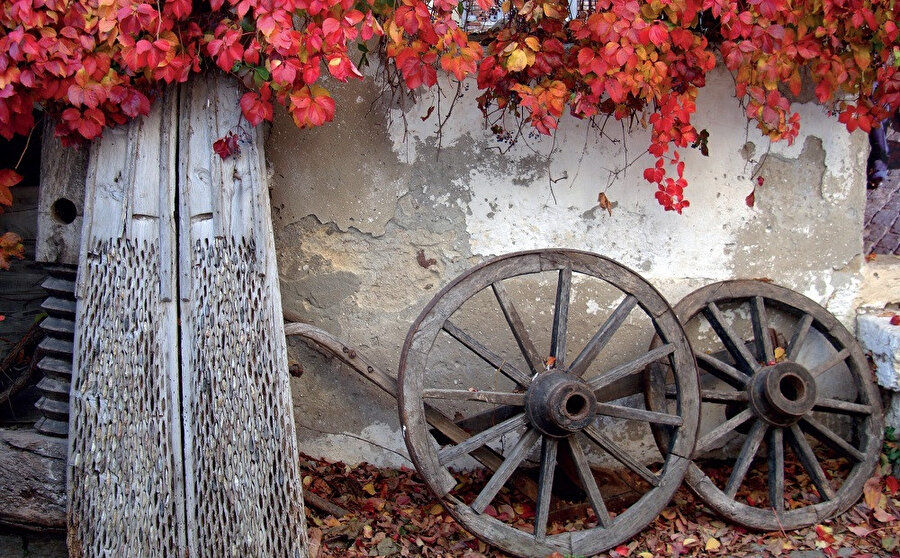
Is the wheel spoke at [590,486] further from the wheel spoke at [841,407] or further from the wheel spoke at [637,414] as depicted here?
the wheel spoke at [841,407]

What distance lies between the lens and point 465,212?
3.38m

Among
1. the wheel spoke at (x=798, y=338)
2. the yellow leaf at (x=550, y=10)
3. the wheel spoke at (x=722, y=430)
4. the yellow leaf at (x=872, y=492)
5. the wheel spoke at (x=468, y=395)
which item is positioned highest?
the yellow leaf at (x=550, y=10)

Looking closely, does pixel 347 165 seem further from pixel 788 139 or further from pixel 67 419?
pixel 788 139

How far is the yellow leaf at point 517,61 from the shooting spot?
2.96 m

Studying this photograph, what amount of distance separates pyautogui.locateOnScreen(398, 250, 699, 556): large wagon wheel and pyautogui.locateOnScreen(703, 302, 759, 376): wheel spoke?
Result: 31 cm

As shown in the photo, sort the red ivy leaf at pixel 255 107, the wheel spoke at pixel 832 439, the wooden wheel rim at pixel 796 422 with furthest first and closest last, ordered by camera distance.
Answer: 1. the wheel spoke at pixel 832 439
2. the wooden wheel rim at pixel 796 422
3. the red ivy leaf at pixel 255 107

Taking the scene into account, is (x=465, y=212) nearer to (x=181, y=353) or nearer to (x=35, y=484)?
(x=181, y=353)

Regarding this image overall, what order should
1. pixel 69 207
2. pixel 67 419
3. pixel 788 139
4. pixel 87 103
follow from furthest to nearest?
pixel 788 139
pixel 69 207
pixel 67 419
pixel 87 103

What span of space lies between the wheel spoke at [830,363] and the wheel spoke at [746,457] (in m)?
0.38

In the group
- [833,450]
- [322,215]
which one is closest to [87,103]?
[322,215]

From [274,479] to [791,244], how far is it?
2612mm

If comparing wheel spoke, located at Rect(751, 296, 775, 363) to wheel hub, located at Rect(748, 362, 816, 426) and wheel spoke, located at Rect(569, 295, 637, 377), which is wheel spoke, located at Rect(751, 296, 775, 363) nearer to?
wheel hub, located at Rect(748, 362, 816, 426)

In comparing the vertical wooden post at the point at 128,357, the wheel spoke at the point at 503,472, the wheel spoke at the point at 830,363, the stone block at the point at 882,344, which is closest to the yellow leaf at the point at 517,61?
the vertical wooden post at the point at 128,357

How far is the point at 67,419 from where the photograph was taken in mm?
2838
